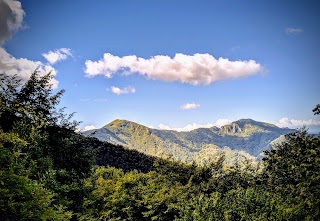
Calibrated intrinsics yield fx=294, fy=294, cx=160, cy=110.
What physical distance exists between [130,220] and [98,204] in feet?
21.6

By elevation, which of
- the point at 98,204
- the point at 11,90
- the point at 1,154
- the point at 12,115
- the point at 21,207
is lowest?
the point at 98,204

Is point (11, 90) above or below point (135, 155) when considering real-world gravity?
above

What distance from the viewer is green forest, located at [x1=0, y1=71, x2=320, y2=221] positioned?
10.4 m

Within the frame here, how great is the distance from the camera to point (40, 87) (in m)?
21.9

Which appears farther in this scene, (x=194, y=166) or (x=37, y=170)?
(x=194, y=166)

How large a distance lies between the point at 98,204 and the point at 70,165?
26.9 meters

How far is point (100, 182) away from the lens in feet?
193

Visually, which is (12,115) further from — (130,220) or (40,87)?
(130,220)

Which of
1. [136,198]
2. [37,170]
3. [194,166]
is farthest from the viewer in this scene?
[194,166]

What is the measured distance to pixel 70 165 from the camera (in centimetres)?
2294

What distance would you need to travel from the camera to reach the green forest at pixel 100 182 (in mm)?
10359

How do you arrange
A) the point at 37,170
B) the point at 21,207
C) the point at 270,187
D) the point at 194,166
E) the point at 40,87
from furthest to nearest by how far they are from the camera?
the point at 194,166 < the point at 270,187 < the point at 40,87 < the point at 37,170 < the point at 21,207

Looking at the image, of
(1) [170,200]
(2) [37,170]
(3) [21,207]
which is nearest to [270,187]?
(1) [170,200]

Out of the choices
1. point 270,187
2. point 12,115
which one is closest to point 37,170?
point 12,115
